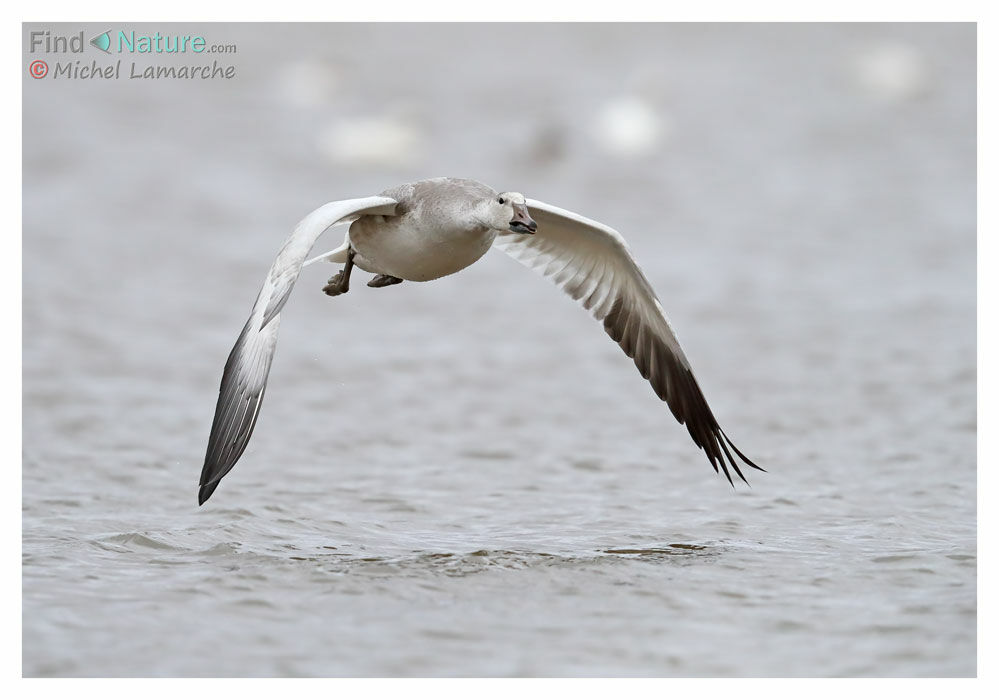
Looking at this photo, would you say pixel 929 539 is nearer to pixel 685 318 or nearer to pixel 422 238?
pixel 422 238

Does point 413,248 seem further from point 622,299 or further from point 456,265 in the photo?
point 622,299

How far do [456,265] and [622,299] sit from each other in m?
1.46

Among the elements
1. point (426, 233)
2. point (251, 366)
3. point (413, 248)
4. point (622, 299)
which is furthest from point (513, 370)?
point (251, 366)

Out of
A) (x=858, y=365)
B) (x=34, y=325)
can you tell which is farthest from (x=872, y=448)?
(x=34, y=325)

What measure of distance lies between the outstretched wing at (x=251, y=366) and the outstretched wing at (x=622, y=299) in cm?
193

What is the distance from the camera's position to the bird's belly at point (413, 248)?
7.66 meters

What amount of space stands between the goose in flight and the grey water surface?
2.67 ft

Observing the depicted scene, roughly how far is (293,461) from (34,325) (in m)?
4.38

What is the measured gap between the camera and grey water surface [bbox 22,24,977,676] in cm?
680

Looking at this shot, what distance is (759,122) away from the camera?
20.2m

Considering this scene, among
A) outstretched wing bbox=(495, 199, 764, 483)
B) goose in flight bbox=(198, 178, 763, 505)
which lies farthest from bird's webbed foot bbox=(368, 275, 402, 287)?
outstretched wing bbox=(495, 199, 764, 483)

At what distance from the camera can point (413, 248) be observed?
7.78 meters

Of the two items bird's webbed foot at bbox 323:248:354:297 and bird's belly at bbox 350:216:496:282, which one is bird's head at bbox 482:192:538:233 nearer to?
bird's belly at bbox 350:216:496:282
